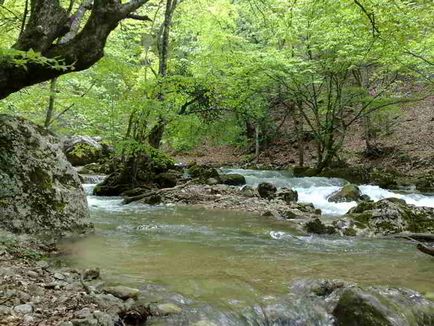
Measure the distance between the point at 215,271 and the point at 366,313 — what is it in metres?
2.01

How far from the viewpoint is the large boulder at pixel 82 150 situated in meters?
22.5

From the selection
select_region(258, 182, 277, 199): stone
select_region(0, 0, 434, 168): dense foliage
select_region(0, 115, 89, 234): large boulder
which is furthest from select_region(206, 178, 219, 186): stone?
select_region(0, 115, 89, 234): large boulder

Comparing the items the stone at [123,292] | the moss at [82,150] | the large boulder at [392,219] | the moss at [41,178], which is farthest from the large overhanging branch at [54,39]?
the moss at [82,150]

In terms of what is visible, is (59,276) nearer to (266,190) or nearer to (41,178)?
(41,178)

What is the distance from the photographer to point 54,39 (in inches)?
225

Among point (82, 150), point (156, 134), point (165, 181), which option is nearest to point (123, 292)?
point (156, 134)

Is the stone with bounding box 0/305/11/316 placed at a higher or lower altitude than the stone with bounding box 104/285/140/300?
higher

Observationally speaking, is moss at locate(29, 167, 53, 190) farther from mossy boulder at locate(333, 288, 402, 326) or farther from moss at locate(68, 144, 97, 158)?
moss at locate(68, 144, 97, 158)

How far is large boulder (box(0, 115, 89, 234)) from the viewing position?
666cm

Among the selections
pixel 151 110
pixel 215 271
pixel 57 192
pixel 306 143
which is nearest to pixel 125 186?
pixel 151 110

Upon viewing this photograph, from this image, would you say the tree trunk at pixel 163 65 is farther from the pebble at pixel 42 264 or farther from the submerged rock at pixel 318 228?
the pebble at pixel 42 264

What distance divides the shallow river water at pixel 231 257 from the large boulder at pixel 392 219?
2.94 feet

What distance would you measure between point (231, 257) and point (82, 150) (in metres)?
17.4

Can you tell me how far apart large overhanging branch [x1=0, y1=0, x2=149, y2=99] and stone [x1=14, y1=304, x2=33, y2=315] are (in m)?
2.90
